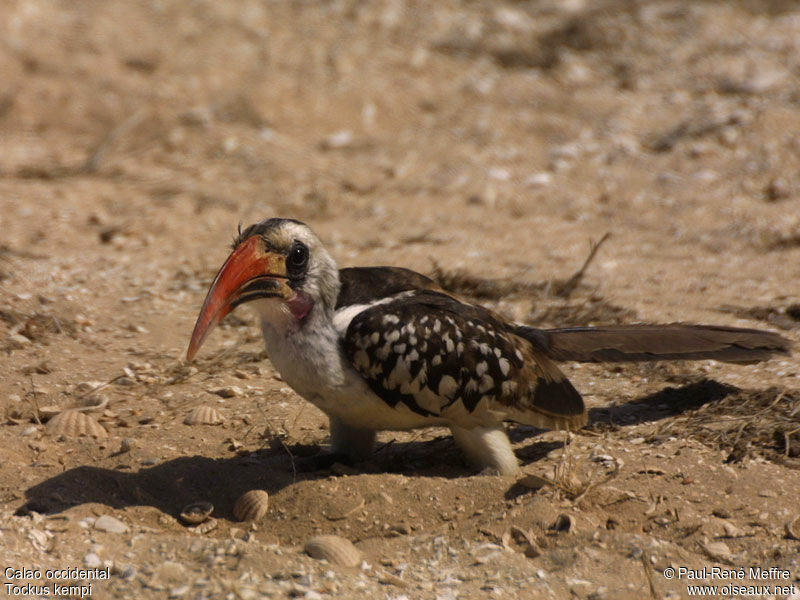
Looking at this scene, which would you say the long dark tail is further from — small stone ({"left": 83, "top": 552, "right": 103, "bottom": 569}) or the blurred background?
small stone ({"left": 83, "top": 552, "right": 103, "bottom": 569})

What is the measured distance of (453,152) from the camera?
916 centimetres

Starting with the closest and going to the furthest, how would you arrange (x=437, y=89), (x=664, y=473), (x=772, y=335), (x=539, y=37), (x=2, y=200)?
(x=664, y=473) < (x=772, y=335) < (x=2, y=200) < (x=437, y=89) < (x=539, y=37)

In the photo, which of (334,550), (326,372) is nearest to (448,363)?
(326,372)

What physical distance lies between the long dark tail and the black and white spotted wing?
27 centimetres

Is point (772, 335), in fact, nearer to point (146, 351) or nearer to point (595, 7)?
point (146, 351)

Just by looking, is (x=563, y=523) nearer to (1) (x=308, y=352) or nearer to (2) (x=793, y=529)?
(2) (x=793, y=529)

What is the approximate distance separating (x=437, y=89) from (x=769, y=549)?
7.08m

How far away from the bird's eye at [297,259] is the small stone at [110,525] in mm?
1230

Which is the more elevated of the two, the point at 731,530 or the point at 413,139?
the point at 413,139

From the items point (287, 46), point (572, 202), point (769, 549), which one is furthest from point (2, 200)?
point (769, 549)

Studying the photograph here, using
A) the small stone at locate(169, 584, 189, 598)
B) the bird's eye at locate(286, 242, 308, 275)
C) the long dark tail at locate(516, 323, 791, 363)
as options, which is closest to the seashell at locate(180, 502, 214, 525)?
the small stone at locate(169, 584, 189, 598)

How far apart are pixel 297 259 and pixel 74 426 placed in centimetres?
135

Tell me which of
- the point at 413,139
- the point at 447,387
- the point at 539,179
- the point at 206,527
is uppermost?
the point at 413,139

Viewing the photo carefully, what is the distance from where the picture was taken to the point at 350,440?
459cm
